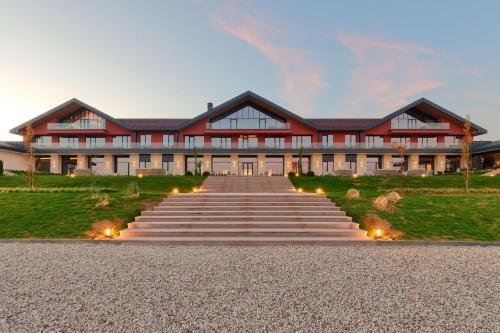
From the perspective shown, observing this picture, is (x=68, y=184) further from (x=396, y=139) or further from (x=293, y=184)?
Answer: (x=396, y=139)

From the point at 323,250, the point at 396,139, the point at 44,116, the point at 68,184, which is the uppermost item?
the point at 44,116

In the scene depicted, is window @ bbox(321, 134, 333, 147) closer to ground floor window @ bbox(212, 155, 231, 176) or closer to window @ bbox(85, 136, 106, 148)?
ground floor window @ bbox(212, 155, 231, 176)

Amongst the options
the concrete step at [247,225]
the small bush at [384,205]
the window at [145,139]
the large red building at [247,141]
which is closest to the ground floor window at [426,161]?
the large red building at [247,141]

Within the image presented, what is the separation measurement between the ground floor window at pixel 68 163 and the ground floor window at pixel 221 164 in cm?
2085

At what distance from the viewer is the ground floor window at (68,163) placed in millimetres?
40125

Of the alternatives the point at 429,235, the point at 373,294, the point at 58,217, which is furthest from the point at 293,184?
the point at 373,294

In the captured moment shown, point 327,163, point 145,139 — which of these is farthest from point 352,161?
point 145,139

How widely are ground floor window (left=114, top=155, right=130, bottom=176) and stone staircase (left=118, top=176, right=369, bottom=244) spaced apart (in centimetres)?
2916

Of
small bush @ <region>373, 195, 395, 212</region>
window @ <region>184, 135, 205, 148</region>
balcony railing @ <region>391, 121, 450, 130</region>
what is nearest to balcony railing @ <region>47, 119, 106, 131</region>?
window @ <region>184, 135, 205, 148</region>

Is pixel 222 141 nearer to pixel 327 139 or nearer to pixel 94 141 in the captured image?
pixel 327 139

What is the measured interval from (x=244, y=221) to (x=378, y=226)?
5.16m

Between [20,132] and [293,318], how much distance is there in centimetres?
4915

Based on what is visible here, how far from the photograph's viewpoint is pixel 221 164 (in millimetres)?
39969

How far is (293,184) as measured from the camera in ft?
77.7
